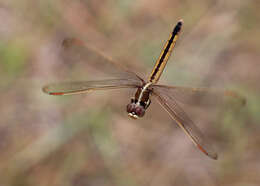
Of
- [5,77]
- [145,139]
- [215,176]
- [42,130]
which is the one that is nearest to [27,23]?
[5,77]

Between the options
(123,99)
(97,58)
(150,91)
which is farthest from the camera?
(123,99)

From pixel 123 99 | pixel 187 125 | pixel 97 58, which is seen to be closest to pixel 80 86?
pixel 97 58

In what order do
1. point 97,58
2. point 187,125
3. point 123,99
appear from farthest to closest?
point 123,99
point 97,58
point 187,125

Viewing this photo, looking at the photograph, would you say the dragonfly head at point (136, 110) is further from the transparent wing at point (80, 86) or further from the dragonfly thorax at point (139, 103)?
the transparent wing at point (80, 86)

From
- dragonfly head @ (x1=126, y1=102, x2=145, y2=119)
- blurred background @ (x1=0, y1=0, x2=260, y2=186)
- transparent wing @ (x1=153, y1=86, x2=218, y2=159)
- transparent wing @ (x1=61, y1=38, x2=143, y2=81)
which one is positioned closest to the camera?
transparent wing @ (x1=153, y1=86, x2=218, y2=159)

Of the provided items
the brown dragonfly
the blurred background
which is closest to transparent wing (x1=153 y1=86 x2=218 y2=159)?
the brown dragonfly

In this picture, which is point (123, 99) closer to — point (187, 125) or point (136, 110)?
point (136, 110)

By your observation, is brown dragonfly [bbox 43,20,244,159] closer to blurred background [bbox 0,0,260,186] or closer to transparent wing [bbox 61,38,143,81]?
transparent wing [bbox 61,38,143,81]

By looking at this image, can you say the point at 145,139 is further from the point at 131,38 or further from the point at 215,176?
the point at 131,38
